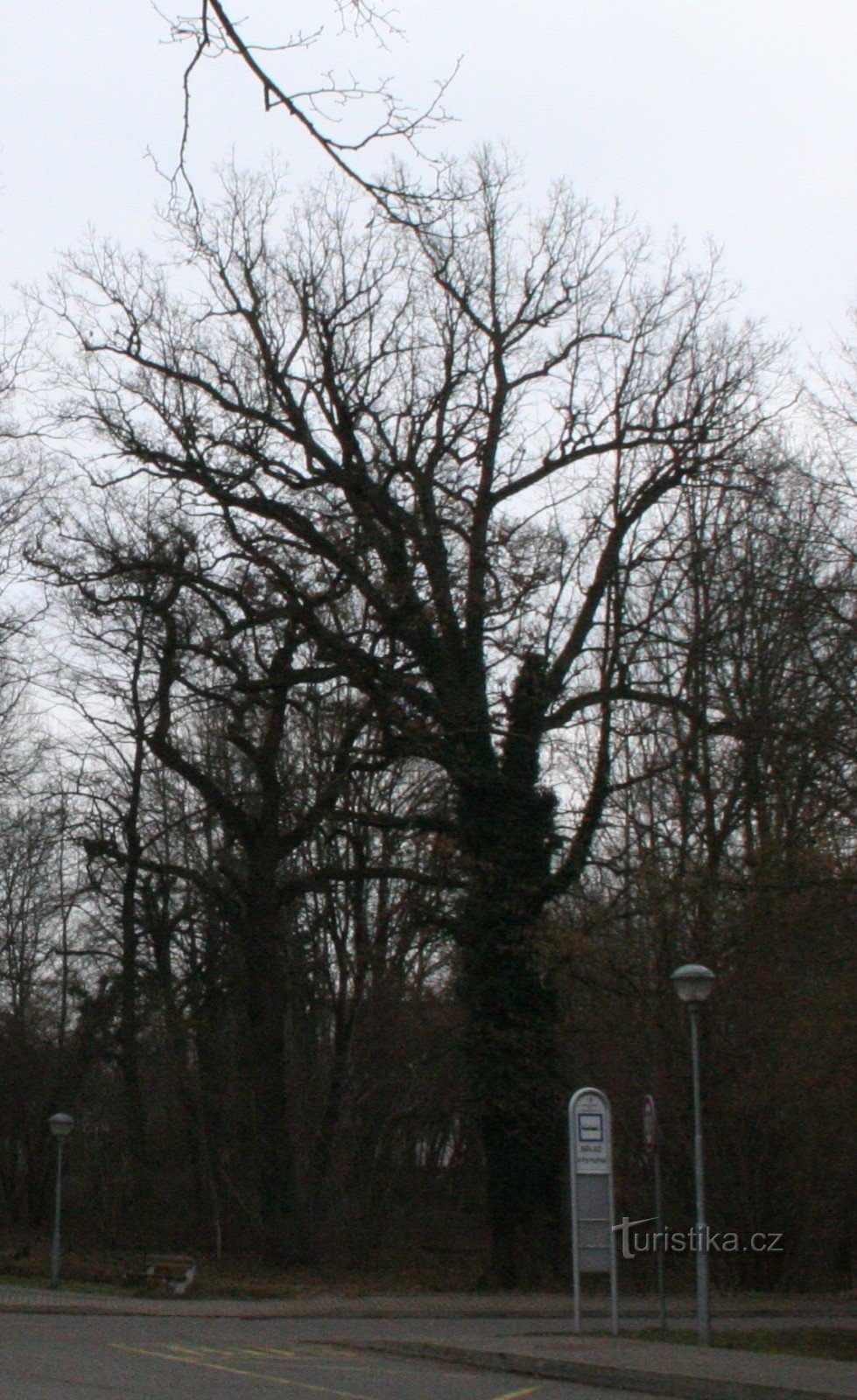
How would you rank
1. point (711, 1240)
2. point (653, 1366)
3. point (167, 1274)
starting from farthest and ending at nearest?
point (167, 1274) → point (711, 1240) → point (653, 1366)

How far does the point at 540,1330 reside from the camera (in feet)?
60.5

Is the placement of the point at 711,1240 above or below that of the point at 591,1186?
below

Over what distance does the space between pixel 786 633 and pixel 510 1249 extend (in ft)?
40.7

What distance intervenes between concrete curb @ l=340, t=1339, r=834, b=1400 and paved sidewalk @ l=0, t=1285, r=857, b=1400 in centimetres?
1

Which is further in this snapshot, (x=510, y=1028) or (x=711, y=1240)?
(x=510, y=1028)

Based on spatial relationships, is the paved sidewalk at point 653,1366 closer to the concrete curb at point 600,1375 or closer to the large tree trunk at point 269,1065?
the concrete curb at point 600,1375

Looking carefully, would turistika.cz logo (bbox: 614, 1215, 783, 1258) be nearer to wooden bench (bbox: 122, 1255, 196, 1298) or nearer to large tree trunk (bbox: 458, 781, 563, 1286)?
large tree trunk (bbox: 458, 781, 563, 1286)

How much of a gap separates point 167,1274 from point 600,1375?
14.4 metres

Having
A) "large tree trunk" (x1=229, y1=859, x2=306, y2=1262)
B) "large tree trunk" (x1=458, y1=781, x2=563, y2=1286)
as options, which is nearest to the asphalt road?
"large tree trunk" (x1=458, y1=781, x2=563, y2=1286)

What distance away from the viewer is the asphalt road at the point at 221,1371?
11.8 meters

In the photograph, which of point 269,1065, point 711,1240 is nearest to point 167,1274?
point 269,1065

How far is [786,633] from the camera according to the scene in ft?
57.0

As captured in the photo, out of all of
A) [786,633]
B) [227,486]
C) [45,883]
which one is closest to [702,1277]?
[786,633]

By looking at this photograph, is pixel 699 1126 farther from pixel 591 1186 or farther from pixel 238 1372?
pixel 238 1372
